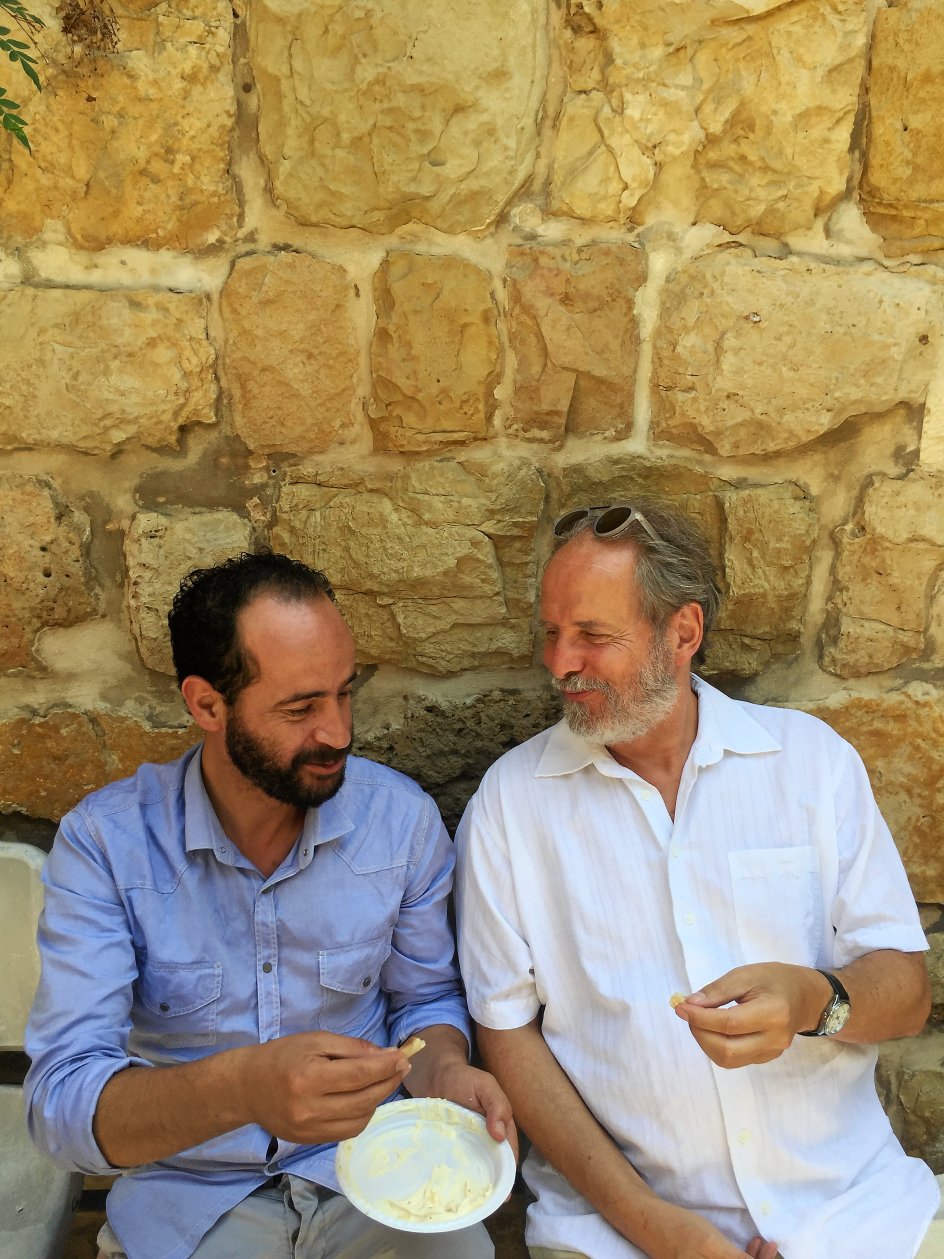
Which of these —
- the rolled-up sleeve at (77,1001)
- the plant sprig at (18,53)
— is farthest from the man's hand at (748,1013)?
the plant sprig at (18,53)

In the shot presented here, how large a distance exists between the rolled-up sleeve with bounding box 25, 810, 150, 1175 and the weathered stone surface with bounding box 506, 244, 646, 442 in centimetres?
118

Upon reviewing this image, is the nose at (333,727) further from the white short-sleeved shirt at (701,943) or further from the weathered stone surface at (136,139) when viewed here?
the weathered stone surface at (136,139)

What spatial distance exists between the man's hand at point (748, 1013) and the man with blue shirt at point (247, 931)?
381 millimetres

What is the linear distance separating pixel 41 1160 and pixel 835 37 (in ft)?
8.57

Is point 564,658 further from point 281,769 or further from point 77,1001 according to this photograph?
point 77,1001

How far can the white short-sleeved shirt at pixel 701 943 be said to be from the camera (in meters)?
1.98

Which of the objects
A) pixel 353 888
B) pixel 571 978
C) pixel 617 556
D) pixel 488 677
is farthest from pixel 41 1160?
pixel 617 556

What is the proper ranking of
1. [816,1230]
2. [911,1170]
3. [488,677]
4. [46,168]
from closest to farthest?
[816,1230] → [911,1170] → [46,168] → [488,677]

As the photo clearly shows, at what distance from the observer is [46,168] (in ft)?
7.18

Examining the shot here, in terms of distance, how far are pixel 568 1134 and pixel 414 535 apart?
→ 1.16 meters

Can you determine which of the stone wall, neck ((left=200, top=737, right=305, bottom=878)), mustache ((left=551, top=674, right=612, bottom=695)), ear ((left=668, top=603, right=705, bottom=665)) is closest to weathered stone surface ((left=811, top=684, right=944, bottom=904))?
the stone wall

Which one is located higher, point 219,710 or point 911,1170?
point 219,710

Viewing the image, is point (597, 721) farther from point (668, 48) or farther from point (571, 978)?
point (668, 48)

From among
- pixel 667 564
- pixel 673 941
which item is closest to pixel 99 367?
pixel 667 564
